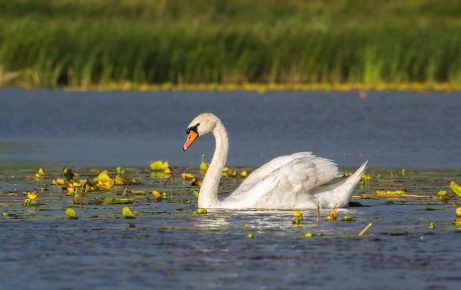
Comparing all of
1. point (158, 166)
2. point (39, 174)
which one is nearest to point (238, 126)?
point (158, 166)

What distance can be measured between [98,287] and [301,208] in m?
5.13

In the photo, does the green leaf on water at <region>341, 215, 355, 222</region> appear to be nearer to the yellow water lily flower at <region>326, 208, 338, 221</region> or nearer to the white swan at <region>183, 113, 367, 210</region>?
the yellow water lily flower at <region>326, 208, 338, 221</region>

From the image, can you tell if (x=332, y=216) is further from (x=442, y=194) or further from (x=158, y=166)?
(x=158, y=166)

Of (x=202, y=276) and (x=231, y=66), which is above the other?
(x=231, y=66)

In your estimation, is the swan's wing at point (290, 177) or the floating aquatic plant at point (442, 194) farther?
the floating aquatic plant at point (442, 194)

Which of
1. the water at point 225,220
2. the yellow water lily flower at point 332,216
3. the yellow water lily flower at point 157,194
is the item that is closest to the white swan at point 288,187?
the water at point 225,220

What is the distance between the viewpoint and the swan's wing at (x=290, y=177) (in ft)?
47.6

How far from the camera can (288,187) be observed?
14594 mm

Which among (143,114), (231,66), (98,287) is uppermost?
(231,66)

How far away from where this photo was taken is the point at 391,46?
37812 millimetres

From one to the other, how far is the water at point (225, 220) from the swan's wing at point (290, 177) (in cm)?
31

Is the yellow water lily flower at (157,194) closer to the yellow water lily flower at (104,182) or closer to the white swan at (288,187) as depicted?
the white swan at (288,187)

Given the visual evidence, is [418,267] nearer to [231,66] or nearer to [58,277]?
[58,277]

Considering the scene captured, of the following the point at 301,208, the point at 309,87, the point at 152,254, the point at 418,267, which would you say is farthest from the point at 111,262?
the point at 309,87
